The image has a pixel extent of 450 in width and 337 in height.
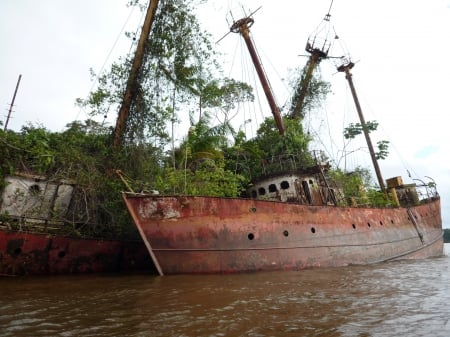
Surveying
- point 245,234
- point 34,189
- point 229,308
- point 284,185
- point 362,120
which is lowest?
point 229,308

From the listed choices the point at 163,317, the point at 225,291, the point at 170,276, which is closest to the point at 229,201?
the point at 170,276

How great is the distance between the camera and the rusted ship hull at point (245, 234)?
8953 mm

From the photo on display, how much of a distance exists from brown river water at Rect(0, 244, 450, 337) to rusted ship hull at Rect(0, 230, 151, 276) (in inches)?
57.5

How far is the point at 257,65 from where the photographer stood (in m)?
17.8

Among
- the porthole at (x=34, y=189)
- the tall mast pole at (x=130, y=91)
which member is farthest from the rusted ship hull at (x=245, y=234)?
the tall mast pole at (x=130, y=91)

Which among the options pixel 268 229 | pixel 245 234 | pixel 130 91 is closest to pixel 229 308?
pixel 245 234

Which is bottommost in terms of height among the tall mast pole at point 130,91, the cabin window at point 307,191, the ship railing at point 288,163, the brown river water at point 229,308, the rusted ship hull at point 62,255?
the brown river water at point 229,308

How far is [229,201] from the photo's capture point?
9648 mm

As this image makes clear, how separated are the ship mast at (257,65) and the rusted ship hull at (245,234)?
6.63m

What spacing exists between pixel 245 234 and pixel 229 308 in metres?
4.81

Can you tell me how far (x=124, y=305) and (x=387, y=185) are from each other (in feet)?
67.7

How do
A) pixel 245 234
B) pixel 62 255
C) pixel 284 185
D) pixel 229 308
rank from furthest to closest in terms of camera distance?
1. pixel 284 185
2. pixel 62 255
3. pixel 245 234
4. pixel 229 308

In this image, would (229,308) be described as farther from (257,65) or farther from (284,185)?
(257,65)

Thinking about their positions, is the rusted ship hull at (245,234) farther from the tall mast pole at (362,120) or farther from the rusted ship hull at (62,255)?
the tall mast pole at (362,120)
